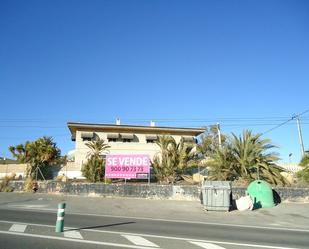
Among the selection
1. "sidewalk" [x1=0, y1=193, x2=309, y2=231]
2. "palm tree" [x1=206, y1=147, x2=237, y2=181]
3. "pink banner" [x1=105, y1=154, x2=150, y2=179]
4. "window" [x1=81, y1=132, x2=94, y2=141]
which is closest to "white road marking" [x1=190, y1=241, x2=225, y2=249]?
"sidewalk" [x1=0, y1=193, x2=309, y2=231]

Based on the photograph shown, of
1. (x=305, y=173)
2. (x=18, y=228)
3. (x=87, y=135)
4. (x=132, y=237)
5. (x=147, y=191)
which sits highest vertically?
(x=87, y=135)

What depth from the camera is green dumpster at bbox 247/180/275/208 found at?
63.8 ft

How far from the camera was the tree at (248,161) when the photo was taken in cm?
2247

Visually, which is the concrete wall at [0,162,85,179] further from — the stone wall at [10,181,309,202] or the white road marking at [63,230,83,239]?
the white road marking at [63,230,83,239]

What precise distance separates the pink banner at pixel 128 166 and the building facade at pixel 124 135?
10.4m

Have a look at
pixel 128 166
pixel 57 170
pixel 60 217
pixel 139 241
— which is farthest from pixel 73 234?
pixel 57 170

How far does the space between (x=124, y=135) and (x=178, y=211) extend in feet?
62.9

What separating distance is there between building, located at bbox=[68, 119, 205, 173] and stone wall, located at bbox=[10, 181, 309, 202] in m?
10.8

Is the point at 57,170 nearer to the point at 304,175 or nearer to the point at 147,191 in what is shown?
the point at 147,191

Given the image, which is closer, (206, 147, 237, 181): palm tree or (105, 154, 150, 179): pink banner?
(206, 147, 237, 181): palm tree

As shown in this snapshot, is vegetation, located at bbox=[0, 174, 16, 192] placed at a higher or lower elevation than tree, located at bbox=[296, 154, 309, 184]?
lower

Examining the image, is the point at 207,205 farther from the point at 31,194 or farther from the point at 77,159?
the point at 77,159

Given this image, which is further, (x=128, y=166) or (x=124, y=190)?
(x=128, y=166)

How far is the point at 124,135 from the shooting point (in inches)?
1407
